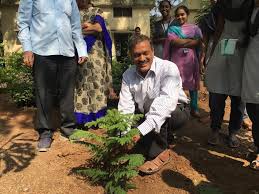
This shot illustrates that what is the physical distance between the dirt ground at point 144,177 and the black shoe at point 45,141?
0.06 meters

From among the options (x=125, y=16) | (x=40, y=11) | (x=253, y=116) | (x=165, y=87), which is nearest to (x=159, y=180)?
(x=165, y=87)

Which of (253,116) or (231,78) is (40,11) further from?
(253,116)

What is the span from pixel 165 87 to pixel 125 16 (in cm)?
1223

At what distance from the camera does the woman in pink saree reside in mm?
5379

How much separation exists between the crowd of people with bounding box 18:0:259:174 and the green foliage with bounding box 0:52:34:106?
1.29m

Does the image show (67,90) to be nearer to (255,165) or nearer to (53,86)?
(53,86)

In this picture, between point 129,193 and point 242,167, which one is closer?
point 129,193

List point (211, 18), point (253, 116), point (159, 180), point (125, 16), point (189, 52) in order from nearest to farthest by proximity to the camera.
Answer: point (159, 180)
point (253, 116)
point (211, 18)
point (189, 52)
point (125, 16)

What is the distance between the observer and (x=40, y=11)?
4031 mm

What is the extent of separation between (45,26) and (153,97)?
131 centimetres

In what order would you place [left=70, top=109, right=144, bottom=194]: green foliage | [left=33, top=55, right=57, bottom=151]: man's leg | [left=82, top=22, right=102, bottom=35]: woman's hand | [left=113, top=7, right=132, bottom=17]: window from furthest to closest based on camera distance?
[left=113, top=7, right=132, bottom=17]: window → [left=82, top=22, right=102, bottom=35]: woman's hand → [left=33, top=55, right=57, bottom=151]: man's leg → [left=70, top=109, right=144, bottom=194]: green foliage

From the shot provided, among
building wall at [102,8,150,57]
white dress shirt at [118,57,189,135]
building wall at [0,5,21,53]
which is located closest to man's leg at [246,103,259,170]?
white dress shirt at [118,57,189,135]

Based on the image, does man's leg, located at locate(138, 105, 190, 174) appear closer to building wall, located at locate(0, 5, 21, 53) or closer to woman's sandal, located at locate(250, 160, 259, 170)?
woman's sandal, located at locate(250, 160, 259, 170)

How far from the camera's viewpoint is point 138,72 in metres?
3.83
